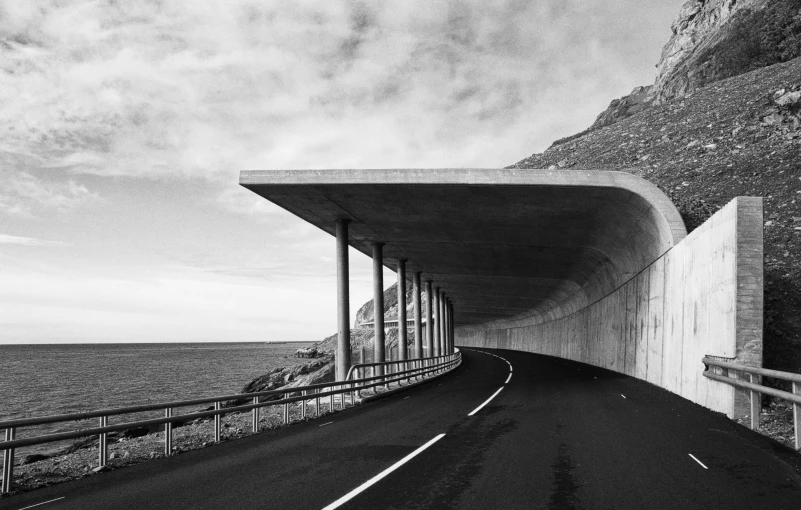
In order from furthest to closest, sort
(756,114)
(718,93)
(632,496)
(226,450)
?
(718,93), (756,114), (226,450), (632,496)

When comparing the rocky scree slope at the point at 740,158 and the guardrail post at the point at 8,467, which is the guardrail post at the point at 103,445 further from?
the rocky scree slope at the point at 740,158

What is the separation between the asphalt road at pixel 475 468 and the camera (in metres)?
6.96

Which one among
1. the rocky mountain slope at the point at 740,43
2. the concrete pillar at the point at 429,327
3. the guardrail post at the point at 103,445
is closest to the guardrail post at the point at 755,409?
the guardrail post at the point at 103,445

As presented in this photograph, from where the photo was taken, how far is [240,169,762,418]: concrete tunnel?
45.7 ft

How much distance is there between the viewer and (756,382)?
12.6 meters

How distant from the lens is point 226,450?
11.1 m

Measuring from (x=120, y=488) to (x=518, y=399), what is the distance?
40.1 ft

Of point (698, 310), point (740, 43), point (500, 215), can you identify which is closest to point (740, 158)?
point (500, 215)

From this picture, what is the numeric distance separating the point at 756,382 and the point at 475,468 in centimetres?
728

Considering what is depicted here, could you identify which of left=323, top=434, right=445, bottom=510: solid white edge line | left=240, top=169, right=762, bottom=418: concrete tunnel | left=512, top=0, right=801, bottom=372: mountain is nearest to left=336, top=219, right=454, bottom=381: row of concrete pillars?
left=240, top=169, right=762, bottom=418: concrete tunnel

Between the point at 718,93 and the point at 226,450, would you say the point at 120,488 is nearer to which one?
the point at 226,450

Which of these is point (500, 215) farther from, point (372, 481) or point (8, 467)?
point (8, 467)

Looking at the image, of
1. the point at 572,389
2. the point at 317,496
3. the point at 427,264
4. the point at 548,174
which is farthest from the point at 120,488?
the point at 427,264

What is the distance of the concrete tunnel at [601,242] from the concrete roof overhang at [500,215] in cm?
5
